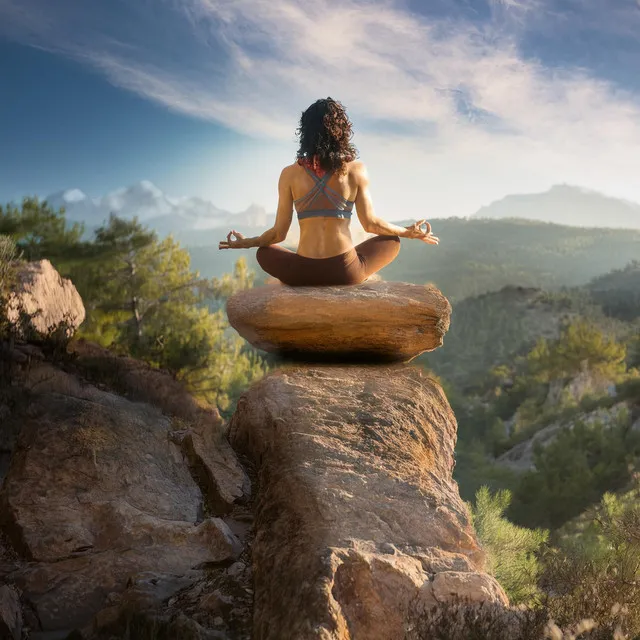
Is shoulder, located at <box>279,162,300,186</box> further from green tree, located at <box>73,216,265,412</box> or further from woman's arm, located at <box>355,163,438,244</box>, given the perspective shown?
green tree, located at <box>73,216,265,412</box>

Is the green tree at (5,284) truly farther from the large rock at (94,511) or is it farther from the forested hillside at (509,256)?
the forested hillside at (509,256)

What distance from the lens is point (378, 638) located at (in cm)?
262

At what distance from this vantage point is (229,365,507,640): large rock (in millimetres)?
2672

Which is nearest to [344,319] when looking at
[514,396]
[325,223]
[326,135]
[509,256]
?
[325,223]

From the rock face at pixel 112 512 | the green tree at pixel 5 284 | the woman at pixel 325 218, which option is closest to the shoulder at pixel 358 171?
the woman at pixel 325 218

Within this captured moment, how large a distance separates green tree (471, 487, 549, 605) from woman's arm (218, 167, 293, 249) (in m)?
3.45

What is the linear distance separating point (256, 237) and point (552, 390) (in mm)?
31518

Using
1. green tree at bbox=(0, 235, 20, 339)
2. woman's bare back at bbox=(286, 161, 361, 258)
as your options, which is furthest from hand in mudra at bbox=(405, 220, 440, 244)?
A: green tree at bbox=(0, 235, 20, 339)

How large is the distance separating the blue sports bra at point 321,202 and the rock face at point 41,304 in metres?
3.92

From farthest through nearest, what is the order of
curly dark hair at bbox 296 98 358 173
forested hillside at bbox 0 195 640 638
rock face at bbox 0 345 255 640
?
forested hillside at bbox 0 195 640 638
curly dark hair at bbox 296 98 358 173
rock face at bbox 0 345 255 640

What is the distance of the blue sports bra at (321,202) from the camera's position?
4.88m

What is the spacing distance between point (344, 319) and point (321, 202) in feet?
3.29

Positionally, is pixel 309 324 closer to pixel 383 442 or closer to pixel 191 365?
pixel 383 442

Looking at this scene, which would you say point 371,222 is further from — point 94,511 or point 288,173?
point 94,511
